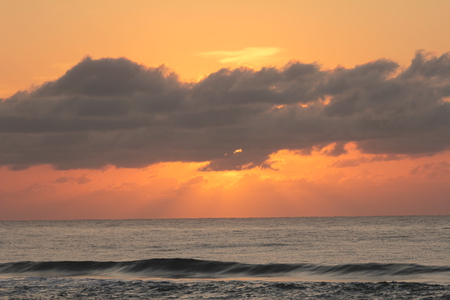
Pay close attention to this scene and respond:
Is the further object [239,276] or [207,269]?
[207,269]

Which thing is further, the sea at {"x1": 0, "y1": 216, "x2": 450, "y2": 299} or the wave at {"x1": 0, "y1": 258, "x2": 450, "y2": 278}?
the wave at {"x1": 0, "y1": 258, "x2": 450, "y2": 278}

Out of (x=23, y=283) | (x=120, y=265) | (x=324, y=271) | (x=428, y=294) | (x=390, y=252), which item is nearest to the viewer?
(x=428, y=294)

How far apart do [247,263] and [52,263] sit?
61.8 feet

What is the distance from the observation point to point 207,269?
43.3m

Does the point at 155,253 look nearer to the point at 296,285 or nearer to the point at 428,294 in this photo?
the point at 296,285

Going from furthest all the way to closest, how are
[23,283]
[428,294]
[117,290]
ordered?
[23,283] → [117,290] → [428,294]

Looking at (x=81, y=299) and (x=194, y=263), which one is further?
(x=194, y=263)

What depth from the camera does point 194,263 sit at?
4562 centimetres

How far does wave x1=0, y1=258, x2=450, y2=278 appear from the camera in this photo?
38188 mm

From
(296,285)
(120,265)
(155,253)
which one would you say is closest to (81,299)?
(296,285)

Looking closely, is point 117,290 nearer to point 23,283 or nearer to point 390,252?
point 23,283

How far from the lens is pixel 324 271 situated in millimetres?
39469

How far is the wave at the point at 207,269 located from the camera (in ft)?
125

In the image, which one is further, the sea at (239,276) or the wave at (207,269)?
the wave at (207,269)
